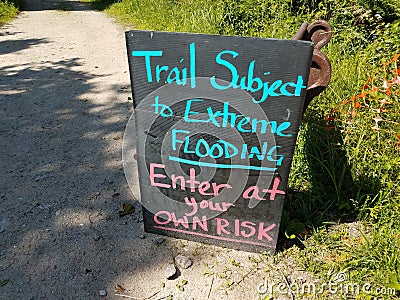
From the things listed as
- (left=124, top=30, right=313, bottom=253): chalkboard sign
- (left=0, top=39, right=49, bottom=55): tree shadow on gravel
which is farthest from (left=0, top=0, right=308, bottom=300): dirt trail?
(left=0, top=39, right=49, bottom=55): tree shadow on gravel

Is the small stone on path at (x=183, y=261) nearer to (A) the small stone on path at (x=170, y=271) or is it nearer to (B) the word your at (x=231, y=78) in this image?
(A) the small stone on path at (x=170, y=271)

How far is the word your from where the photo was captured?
1664mm

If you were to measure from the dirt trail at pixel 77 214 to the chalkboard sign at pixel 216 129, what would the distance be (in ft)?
0.68

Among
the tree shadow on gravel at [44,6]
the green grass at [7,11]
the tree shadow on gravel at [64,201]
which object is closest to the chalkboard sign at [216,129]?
the tree shadow on gravel at [64,201]

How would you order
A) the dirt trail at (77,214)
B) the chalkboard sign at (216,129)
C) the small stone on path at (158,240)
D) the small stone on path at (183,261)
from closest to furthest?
the chalkboard sign at (216,129) → the dirt trail at (77,214) → the small stone on path at (183,261) → the small stone on path at (158,240)

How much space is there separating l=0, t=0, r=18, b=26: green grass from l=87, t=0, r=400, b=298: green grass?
8789 mm

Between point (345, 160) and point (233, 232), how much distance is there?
97cm

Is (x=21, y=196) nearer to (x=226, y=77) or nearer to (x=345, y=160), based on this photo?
(x=226, y=77)

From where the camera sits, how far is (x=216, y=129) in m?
1.85

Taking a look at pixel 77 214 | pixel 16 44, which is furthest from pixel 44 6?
pixel 77 214

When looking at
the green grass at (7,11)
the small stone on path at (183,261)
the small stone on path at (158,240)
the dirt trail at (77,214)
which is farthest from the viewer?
the green grass at (7,11)

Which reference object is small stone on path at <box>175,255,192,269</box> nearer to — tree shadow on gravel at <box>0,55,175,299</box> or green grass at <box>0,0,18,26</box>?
tree shadow on gravel at <box>0,55,175,299</box>

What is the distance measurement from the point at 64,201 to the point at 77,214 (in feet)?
0.63

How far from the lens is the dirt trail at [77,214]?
196 centimetres
